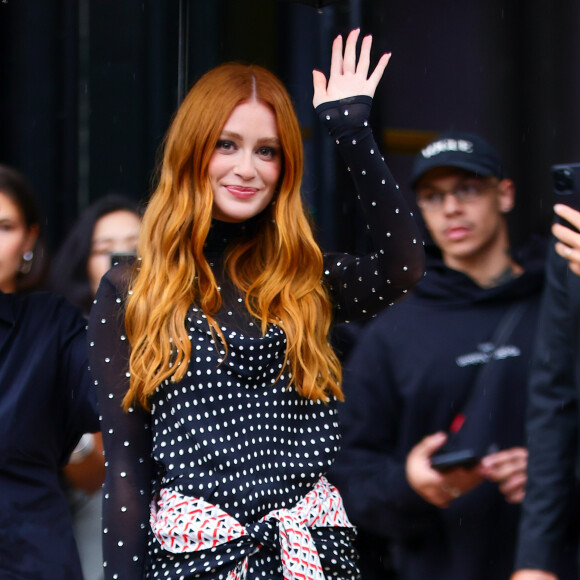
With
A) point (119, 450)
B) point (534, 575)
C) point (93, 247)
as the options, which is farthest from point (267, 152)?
point (93, 247)

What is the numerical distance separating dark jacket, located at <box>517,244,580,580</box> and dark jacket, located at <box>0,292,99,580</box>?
1181 mm

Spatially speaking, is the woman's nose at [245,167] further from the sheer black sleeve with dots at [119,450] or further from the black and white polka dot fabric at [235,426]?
the sheer black sleeve with dots at [119,450]

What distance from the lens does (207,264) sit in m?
2.29

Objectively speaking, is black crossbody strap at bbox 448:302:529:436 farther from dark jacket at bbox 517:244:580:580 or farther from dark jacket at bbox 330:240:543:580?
dark jacket at bbox 517:244:580:580

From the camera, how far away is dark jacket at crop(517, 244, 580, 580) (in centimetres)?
223

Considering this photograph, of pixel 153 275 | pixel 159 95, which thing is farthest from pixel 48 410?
pixel 159 95

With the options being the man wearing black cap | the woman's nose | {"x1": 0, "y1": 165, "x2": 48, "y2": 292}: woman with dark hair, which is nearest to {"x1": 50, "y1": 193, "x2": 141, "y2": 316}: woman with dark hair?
{"x1": 0, "y1": 165, "x2": 48, "y2": 292}: woman with dark hair

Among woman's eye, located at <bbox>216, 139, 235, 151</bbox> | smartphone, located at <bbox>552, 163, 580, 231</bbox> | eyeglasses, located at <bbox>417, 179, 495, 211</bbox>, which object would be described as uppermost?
woman's eye, located at <bbox>216, 139, 235, 151</bbox>

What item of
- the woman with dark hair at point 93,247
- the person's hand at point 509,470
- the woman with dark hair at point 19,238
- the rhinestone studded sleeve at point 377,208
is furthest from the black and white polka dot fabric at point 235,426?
the woman with dark hair at point 93,247

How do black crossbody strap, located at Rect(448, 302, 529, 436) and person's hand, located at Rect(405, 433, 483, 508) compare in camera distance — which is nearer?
person's hand, located at Rect(405, 433, 483, 508)

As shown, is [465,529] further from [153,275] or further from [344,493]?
[153,275]

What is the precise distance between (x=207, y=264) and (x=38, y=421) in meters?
0.81

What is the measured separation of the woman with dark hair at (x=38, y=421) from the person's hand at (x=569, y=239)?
1299 mm

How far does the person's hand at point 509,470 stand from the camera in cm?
246
